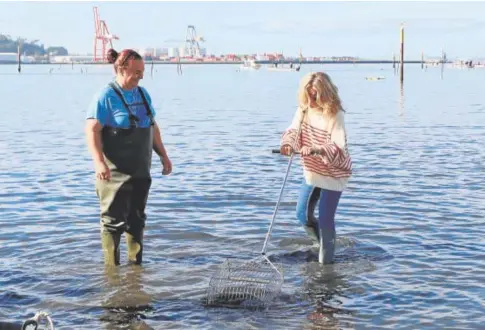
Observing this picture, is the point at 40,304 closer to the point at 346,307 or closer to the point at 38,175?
the point at 346,307

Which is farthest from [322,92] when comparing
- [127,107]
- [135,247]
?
[135,247]

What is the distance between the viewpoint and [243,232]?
10.7m

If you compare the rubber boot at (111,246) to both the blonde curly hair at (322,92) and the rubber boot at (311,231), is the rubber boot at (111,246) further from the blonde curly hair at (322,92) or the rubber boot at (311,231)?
the blonde curly hair at (322,92)

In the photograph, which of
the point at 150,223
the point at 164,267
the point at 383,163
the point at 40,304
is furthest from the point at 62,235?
the point at 383,163

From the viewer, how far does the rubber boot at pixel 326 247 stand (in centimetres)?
842

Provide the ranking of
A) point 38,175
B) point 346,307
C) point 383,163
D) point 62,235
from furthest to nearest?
1. point 383,163
2. point 38,175
3. point 62,235
4. point 346,307

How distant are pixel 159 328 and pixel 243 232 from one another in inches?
154

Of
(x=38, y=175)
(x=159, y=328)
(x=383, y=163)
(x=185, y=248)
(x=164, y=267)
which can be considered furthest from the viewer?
(x=383, y=163)

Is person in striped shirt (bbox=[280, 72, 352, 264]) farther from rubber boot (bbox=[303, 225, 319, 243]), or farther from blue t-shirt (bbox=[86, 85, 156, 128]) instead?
blue t-shirt (bbox=[86, 85, 156, 128])

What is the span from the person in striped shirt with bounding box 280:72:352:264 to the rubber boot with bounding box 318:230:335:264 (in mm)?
13

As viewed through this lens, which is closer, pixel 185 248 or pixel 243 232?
pixel 185 248

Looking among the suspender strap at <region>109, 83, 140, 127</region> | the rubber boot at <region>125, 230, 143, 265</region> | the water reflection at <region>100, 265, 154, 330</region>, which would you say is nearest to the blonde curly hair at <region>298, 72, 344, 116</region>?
the suspender strap at <region>109, 83, 140, 127</region>

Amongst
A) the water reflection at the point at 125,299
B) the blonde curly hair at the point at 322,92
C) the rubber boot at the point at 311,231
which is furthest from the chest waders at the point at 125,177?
the rubber boot at the point at 311,231

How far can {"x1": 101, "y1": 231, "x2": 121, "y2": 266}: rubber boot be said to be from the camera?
8102mm
